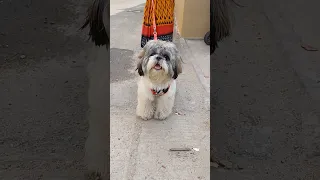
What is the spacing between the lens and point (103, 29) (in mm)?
3324

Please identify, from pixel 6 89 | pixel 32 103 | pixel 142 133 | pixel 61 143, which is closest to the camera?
pixel 61 143

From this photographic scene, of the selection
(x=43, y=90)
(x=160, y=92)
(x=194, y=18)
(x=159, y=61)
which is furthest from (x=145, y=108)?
(x=194, y=18)

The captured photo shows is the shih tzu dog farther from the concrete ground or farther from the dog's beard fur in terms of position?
the concrete ground

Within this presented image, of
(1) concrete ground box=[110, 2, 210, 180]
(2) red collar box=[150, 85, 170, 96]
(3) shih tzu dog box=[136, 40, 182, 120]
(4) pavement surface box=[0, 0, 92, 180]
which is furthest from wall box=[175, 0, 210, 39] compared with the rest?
(2) red collar box=[150, 85, 170, 96]

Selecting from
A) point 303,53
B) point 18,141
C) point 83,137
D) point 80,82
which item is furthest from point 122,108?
point 303,53

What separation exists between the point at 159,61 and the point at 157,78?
6.5 inches

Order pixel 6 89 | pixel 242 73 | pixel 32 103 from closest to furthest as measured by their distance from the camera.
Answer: pixel 32 103
pixel 6 89
pixel 242 73

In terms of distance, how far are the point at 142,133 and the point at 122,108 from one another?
1.71 feet

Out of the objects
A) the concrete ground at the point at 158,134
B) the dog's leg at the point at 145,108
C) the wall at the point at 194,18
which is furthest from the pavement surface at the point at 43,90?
the wall at the point at 194,18

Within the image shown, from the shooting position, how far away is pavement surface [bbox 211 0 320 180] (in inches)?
109

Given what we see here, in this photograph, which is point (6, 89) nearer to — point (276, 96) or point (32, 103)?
point (32, 103)

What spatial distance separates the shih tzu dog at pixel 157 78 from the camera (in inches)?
125

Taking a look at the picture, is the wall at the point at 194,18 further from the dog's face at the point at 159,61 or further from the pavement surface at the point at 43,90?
the dog's face at the point at 159,61

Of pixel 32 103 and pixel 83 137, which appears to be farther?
pixel 32 103
